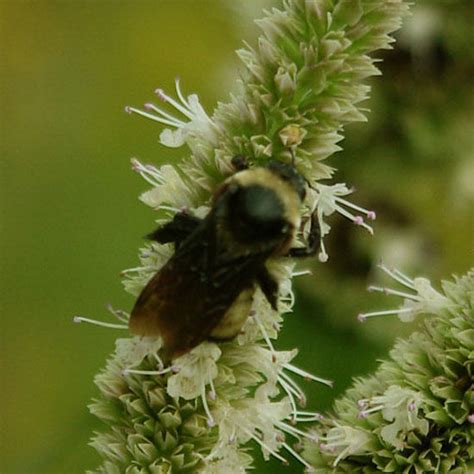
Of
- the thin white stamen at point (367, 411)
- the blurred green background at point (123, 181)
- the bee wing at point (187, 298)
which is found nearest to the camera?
the bee wing at point (187, 298)

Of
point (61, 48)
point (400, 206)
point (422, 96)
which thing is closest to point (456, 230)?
point (400, 206)

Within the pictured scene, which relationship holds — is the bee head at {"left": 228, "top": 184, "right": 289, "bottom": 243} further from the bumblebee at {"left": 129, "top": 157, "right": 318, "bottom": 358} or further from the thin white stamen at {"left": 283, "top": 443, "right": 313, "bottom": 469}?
the thin white stamen at {"left": 283, "top": 443, "right": 313, "bottom": 469}

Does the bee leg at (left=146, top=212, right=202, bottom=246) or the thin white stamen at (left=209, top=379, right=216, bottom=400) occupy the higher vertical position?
the bee leg at (left=146, top=212, right=202, bottom=246)

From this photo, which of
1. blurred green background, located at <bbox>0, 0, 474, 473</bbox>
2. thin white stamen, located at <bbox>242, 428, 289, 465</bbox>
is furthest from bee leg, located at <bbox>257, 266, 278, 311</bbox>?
blurred green background, located at <bbox>0, 0, 474, 473</bbox>

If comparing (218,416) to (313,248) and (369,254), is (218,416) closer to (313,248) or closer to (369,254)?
(313,248)

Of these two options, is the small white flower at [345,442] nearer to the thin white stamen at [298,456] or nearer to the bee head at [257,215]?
the thin white stamen at [298,456]

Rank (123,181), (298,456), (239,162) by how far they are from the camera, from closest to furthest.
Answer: (239,162) < (298,456) < (123,181)

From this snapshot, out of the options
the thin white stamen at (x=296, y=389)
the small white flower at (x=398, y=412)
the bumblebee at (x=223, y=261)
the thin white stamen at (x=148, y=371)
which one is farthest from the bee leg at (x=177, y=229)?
the small white flower at (x=398, y=412)

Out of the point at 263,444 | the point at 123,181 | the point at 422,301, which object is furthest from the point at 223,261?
the point at 123,181

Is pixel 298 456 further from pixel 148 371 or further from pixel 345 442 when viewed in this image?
pixel 148 371
